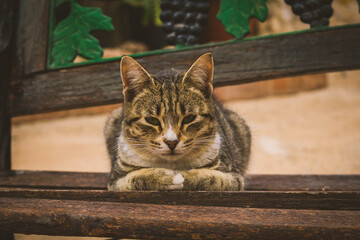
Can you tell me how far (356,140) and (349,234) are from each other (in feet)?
15.5

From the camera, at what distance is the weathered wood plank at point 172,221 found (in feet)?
3.37

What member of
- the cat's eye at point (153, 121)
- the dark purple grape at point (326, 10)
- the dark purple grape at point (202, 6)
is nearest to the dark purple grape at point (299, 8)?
the dark purple grape at point (326, 10)

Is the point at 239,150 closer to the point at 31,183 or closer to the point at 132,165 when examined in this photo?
the point at 132,165

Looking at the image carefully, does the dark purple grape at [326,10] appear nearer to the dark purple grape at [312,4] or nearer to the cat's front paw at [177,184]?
the dark purple grape at [312,4]

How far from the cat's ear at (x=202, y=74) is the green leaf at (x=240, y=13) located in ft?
1.91

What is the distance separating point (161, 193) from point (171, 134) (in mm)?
337

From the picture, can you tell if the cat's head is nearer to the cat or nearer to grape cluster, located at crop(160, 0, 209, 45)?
the cat

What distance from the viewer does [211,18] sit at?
6781 millimetres

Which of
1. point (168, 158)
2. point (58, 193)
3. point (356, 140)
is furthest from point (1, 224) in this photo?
point (356, 140)

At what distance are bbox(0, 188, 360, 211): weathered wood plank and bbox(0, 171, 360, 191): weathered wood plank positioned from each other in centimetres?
62

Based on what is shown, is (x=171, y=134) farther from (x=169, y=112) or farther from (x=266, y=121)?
(x=266, y=121)

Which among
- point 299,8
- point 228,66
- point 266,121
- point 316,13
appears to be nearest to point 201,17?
point 228,66

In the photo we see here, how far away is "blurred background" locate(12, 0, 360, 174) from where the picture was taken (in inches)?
187

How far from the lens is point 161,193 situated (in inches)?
51.4
